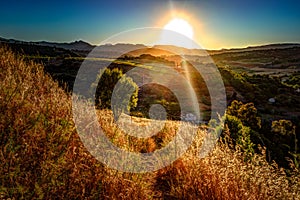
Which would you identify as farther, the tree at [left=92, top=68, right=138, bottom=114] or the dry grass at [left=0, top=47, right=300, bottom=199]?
the tree at [left=92, top=68, right=138, bottom=114]

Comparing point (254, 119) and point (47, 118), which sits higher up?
point (47, 118)

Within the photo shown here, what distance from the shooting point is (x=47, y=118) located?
3.30 meters

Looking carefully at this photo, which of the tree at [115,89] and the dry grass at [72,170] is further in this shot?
the tree at [115,89]

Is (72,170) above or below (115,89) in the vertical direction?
above

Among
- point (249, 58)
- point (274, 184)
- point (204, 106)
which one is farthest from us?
point (249, 58)

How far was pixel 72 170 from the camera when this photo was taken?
2883mm

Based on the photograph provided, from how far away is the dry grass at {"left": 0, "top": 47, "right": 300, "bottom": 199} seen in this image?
2579 millimetres

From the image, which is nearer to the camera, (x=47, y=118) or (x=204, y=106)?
(x=47, y=118)

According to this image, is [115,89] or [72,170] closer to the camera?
[72,170]

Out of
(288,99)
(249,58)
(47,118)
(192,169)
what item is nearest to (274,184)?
(192,169)

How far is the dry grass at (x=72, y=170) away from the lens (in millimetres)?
2579

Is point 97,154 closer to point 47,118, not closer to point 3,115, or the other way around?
point 47,118

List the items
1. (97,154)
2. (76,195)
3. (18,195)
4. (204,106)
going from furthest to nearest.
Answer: (204,106) → (97,154) → (76,195) → (18,195)

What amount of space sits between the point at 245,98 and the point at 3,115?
47.7 metres
